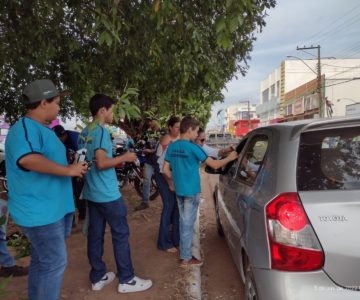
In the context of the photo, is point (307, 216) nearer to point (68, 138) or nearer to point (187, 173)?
point (187, 173)

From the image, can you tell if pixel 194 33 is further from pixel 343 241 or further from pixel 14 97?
pixel 14 97

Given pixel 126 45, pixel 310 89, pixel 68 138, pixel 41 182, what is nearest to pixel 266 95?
pixel 310 89

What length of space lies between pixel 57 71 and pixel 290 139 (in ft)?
20.8

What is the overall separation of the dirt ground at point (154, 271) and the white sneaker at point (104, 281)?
51mm

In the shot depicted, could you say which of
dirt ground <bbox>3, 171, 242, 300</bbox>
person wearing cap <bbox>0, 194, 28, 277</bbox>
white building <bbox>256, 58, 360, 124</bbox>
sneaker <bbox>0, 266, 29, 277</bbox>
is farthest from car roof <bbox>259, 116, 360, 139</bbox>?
white building <bbox>256, 58, 360, 124</bbox>

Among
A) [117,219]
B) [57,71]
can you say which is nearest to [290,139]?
[117,219]

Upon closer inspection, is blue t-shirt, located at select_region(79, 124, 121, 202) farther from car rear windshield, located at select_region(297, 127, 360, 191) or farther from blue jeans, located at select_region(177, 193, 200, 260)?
car rear windshield, located at select_region(297, 127, 360, 191)

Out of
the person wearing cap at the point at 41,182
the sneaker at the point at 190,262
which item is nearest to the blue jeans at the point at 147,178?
the sneaker at the point at 190,262

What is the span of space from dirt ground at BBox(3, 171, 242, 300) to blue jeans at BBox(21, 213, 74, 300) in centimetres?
108

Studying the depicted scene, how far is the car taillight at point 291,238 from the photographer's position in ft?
7.66

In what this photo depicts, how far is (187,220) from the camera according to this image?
4570 millimetres

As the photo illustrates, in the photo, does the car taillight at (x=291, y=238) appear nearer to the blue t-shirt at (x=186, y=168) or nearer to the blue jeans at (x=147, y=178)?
the blue t-shirt at (x=186, y=168)

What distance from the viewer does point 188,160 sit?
445cm

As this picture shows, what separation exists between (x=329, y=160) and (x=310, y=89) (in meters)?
39.7
